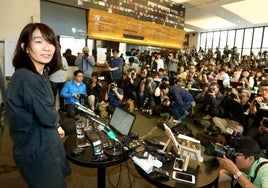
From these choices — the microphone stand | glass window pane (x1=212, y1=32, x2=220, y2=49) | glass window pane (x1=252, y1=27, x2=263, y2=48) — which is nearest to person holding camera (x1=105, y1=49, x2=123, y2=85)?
the microphone stand

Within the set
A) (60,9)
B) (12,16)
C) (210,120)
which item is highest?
(60,9)

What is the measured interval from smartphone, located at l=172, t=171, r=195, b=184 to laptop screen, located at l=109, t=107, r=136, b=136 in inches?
25.3

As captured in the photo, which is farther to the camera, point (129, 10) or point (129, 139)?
point (129, 10)

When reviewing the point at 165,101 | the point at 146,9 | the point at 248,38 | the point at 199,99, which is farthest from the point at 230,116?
the point at 248,38

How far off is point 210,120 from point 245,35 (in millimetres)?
10718

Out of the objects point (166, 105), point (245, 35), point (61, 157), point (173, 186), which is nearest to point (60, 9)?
point (166, 105)

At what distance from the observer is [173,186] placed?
4.41 feet

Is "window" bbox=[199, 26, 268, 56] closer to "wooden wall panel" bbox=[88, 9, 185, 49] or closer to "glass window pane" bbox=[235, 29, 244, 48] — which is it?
"glass window pane" bbox=[235, 29, 244, 48]

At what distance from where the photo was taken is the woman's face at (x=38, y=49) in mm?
1116

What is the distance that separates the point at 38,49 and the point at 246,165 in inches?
67.1

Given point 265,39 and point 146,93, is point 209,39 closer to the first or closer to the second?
point 265,39

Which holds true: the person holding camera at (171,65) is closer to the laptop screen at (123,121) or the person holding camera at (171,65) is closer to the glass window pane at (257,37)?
the laptop screen at (123,121)

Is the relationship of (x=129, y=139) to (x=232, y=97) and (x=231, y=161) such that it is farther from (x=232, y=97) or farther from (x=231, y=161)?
(x=232, y=97)

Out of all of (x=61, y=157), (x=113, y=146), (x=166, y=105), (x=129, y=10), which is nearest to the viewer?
(x=61, y=157)
